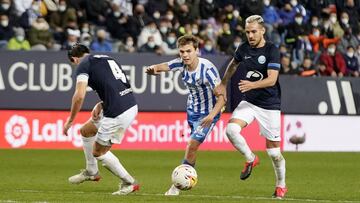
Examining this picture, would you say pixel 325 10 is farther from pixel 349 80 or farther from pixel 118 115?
pixel 118 115

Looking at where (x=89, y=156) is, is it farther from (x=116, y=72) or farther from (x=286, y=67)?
(x=286, y=67)

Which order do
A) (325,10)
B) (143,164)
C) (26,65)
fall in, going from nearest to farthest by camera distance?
1. (143,164)
2. (26,65)
3. (325,10)

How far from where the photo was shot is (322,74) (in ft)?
100

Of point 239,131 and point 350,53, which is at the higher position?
point 239,131

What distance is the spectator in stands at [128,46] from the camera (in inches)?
1096

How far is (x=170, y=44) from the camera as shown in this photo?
28891 mm

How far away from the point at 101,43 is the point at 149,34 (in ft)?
5.50

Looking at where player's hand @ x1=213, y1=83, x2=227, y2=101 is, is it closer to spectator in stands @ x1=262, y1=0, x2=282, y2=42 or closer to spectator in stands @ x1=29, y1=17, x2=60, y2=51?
spectator in stands @ x1=29, y1=17, x2=60, y2=51

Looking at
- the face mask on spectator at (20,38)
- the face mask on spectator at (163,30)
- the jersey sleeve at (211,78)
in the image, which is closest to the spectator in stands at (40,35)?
the face mask on spectator at (20,38)

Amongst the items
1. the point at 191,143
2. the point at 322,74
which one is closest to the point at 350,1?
the point at 322,74

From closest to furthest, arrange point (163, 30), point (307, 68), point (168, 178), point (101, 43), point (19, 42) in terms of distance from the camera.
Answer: point (168, 178)
point (19, 42)
point (101, 43)
point (163, 30)
point (307, 68)

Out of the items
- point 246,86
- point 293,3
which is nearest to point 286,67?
point 293,3

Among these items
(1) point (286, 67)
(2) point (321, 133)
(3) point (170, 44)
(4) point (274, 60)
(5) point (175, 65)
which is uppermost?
(4) point (274, 60)

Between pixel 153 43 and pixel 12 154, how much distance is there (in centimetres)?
635
